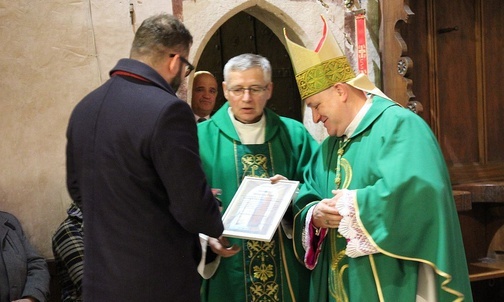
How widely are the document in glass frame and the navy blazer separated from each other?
43 centimetres

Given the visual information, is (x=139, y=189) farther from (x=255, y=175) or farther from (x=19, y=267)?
(x=19, y=267)

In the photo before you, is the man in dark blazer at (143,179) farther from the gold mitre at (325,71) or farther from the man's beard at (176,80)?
the gold mitre at (325,71)

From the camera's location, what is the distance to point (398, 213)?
2.58 metres

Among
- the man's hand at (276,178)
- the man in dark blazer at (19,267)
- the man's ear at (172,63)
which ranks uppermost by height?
the man's ear at (172,63)

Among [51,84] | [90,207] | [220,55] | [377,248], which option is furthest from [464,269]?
[220,55]

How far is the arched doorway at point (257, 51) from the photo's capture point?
227 inches

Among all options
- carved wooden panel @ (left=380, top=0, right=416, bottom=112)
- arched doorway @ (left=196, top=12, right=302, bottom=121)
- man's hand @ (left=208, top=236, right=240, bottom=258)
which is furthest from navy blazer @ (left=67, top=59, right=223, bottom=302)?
arched doorway @ (left=196, top=12, right=302, bottom=121)

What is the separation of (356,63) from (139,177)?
2604 mm

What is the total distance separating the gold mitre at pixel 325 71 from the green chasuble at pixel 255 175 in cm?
44

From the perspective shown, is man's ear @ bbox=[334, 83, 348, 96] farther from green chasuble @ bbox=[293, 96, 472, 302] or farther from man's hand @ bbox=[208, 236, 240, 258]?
man's hand @ bbox=[208, 236, 240, 258]

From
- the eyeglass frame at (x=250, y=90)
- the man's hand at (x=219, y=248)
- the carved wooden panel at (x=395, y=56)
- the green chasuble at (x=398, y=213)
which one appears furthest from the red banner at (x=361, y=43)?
the man's hand at (x=219, y=248)

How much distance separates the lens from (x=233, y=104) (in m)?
3.26

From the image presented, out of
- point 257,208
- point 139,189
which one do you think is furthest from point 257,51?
point 139,189

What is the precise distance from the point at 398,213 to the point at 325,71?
0.70 m
